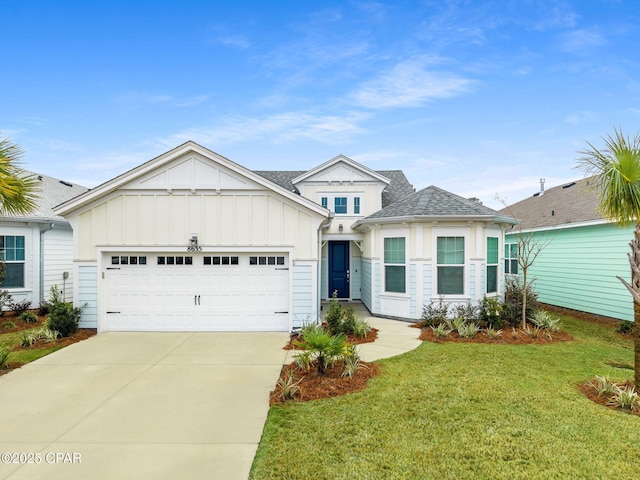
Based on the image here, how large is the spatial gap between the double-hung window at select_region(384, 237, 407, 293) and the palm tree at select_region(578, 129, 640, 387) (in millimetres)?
5731

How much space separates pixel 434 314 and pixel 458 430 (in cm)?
615

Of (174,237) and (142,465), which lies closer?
(142,465)

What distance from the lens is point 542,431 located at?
163 inches

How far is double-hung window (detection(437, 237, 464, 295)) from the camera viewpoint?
34.5ft

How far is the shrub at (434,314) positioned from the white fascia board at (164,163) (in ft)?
14.0

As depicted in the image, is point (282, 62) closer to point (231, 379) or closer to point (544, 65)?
point (544, 65)

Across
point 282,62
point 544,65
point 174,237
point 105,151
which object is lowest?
point 174,237

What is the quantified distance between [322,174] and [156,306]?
27.6 ft

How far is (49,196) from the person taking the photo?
47.8ft

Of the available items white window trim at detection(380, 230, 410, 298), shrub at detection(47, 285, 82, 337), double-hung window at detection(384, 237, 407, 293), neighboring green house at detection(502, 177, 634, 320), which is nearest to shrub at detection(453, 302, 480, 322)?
white window trim at detection(380, 230, 410, 298)

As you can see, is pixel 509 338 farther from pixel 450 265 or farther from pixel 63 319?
pixel 63 319

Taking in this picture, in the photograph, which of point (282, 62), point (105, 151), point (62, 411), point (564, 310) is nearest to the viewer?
point (62, 411)

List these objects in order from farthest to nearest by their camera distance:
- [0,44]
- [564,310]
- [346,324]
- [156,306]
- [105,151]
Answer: [105,151], [564,310], [0,44], [156,306], [346,324]

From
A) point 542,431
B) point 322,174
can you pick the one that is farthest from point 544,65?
point 542,431
